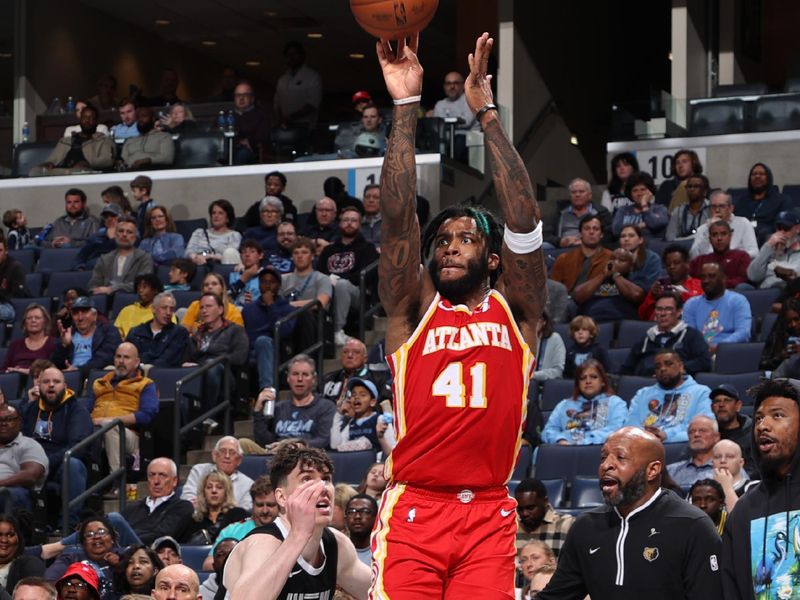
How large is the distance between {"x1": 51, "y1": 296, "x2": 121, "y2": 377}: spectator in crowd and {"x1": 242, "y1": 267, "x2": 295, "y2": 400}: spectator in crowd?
1177 millimetres

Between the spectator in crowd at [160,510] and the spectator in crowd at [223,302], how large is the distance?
2351 millimetres

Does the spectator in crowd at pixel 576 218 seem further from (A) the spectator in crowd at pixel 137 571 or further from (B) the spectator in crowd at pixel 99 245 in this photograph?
(A) the spectator in crowd at pixel 137 571

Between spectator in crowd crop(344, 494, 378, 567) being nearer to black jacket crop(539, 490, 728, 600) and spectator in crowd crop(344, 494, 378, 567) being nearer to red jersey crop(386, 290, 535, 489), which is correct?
black jacket crop(539, 490, 728, 600)

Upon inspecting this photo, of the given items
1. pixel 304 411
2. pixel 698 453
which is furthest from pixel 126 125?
pixel 698 453

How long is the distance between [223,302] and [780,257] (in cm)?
466

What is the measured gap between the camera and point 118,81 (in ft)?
76.2

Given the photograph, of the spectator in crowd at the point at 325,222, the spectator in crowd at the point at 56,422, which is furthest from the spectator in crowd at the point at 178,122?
the spectator in crowd at the point at 56,422

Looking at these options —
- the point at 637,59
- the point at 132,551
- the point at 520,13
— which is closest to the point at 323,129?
the point at 520,13

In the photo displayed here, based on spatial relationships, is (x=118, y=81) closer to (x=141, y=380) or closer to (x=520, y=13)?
(x=520, y=13)

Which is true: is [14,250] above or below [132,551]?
above

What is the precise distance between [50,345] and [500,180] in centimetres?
903

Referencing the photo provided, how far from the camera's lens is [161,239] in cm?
1576

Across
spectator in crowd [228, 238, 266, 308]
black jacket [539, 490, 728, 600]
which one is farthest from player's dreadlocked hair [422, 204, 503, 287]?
spectator in crowd [228, 238, 266, 308]

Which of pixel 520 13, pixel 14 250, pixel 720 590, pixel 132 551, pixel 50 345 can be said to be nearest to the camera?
pixel 720 590
